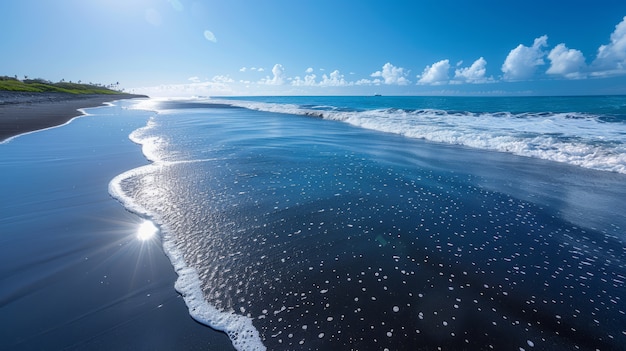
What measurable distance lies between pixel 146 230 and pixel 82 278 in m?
1.31

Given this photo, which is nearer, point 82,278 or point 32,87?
point 82,278

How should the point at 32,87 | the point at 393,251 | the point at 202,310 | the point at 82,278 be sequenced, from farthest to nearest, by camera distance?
1. the point at 32,87
2. the point at 393,251
3. the point at 82,278
4. the point at 202,310

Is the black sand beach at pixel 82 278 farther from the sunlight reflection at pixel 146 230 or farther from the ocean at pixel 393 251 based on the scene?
the ocean at pixel 393 251

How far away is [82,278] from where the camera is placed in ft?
12.2

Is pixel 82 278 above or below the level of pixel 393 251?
below

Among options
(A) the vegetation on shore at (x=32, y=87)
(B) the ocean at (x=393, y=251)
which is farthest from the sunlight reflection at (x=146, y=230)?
(A) the vegetation on shore at (x=32, y=87)

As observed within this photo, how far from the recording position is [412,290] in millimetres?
3598

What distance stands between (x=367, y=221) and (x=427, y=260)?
4.84 feet

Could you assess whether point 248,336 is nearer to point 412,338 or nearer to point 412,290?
point 412,338

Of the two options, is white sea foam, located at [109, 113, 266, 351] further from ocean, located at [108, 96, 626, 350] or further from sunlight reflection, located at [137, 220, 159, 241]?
sunlight reflection, located at [137, 220, 159, 241]

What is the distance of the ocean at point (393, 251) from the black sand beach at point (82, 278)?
0.29m

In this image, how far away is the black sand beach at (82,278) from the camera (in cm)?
287

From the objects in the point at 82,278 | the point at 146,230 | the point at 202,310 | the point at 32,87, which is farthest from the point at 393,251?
the point at 32,87

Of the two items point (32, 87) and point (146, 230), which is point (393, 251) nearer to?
point (146, 230)
